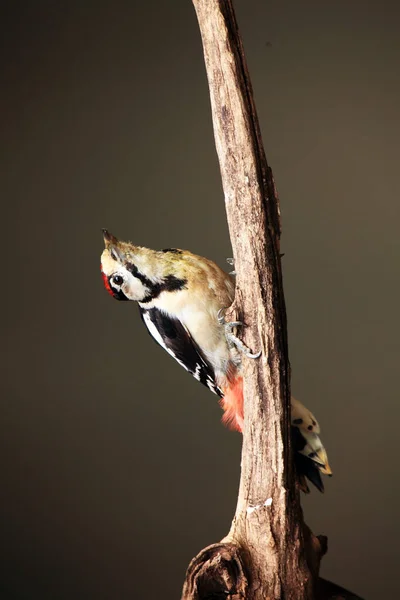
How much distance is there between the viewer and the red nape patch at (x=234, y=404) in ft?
7.84

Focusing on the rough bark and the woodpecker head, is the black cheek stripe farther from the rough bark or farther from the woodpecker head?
the rough bark

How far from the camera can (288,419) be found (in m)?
2.17

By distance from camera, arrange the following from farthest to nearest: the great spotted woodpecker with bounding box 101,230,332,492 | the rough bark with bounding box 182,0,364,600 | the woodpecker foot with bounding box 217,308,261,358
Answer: the great spotted woodpecker with bounding box 101,230,332,492, the woodpecker foot with bounding box 217,308,261,358, the rough bark with bounding box 182,0,364,600

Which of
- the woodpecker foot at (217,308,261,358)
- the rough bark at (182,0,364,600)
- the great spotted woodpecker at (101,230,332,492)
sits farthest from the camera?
the great spotted woodpecker at (101,230,332,492)

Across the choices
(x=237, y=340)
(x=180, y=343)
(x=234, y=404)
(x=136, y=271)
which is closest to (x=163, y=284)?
(x=136, y=271)

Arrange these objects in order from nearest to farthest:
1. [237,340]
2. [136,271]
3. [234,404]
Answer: [237,340] → [136,271] → [234,404]

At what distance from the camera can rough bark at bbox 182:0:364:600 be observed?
1962 mm

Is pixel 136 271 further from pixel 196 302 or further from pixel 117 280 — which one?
pixel 196 302

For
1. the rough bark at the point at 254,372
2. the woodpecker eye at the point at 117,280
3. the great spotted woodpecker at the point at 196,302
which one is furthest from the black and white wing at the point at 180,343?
the rough bark at the point at 254,372

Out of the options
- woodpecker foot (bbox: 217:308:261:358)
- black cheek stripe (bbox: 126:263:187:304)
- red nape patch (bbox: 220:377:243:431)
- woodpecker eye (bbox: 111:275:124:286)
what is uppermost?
black cheek stripe (bbox: 126:263:187:304)

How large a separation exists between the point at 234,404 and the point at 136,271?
555mm

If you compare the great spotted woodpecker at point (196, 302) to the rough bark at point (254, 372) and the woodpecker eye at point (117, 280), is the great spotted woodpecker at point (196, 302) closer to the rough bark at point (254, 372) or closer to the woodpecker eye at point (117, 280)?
the woodpecker eye at point (117, 280)

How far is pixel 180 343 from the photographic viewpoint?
2430mm

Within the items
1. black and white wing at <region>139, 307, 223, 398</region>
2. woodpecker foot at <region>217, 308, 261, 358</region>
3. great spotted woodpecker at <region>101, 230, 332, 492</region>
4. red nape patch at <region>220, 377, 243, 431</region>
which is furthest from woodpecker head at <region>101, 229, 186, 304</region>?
red nape patch at <region>220, 377, 243, 431</region>
